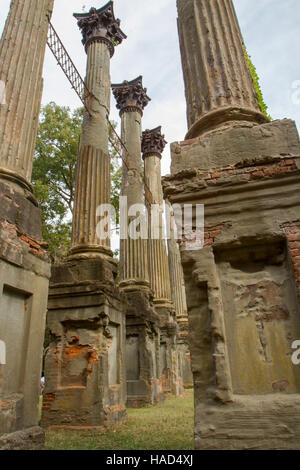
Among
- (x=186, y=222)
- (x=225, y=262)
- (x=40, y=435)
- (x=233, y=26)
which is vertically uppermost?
(x=233, y=26)

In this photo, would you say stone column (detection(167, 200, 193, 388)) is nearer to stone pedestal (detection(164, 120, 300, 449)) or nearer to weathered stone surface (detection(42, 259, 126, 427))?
weathered stone surface (detection(42, 259, 126, 427))

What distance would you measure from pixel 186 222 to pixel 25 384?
3.01 meters

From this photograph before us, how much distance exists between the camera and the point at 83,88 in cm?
1011

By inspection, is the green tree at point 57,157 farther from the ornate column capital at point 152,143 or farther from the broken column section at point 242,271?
the broken column section at point 242,271

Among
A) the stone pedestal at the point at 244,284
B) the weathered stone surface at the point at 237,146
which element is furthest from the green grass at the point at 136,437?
the weathered stone surface at the point at 237,146

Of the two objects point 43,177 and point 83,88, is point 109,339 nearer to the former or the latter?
point 83,88

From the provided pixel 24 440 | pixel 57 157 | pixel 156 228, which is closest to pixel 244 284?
pixel 24 440

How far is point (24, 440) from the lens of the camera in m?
4.04

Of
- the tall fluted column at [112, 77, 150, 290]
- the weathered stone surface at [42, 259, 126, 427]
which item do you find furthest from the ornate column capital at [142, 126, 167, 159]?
the weathered stone surface at [42, 259, 126, 427]

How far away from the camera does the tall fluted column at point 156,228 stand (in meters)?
14.9

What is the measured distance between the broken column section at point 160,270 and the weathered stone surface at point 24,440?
27.4 ft

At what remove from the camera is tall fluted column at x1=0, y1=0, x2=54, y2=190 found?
199 inches

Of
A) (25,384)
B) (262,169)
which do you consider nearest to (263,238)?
(262,169)

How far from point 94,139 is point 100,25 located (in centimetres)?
475
